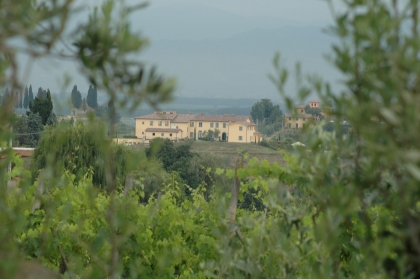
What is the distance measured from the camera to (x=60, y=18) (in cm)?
106

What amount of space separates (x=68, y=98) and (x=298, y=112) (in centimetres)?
57

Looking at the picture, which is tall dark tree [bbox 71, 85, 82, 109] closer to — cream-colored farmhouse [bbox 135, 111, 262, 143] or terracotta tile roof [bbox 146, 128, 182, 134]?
terracotta tile roof [bbox 146, 128, 182, 134]

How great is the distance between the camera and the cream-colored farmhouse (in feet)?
275

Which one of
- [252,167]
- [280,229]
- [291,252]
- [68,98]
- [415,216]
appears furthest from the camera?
[252,167]

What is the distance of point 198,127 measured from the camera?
89438 mm

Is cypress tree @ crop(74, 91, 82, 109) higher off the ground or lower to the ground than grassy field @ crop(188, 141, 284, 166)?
higher

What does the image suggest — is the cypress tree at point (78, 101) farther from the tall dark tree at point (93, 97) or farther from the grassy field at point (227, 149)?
the grassy field at point (227, 149)

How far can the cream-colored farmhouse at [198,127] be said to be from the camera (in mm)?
83750

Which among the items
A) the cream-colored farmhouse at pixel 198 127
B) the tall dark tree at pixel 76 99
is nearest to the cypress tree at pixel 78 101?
the tall dark tree at pixel 76 99

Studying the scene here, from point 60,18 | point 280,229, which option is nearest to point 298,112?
point 280,229

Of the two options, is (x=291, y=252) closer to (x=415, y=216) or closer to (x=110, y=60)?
(x=415, y=216)

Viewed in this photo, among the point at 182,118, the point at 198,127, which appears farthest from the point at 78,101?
the point at 198,127

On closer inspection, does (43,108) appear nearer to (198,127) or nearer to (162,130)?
(162,130)

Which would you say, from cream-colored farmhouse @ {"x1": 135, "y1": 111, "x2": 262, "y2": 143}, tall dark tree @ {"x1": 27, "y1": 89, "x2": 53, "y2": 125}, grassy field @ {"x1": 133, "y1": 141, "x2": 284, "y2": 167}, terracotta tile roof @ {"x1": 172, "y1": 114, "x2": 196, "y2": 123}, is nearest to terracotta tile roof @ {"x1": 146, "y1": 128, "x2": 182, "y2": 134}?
cream-colored farmhouse @ {"x1": 135, "y1": 111, "x2": 262, "y2": 143}
